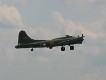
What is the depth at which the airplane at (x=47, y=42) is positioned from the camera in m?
131

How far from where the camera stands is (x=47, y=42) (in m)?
132

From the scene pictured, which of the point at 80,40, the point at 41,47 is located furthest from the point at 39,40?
the point at 80,40

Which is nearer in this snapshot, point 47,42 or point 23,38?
point 47,42

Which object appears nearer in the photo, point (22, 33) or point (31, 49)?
point (31, 49)

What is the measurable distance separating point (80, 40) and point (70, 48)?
605 centimetres

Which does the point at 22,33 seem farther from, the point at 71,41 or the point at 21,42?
the point at 71,41

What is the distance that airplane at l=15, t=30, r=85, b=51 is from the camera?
131 metres

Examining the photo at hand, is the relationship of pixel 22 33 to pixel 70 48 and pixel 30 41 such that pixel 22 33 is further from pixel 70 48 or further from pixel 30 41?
pixel 70 48

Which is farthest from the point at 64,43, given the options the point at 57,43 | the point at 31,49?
the point at 31,49

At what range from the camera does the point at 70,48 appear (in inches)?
5202

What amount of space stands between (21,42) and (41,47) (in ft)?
18.5

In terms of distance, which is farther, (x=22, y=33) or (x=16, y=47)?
(x=22, y=33)

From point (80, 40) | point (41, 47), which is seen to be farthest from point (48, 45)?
point (80, 40)

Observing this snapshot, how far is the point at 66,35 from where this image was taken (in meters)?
136
